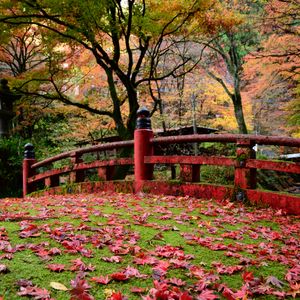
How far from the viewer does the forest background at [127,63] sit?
373 inches

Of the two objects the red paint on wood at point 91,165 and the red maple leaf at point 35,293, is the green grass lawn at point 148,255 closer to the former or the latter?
the red maple leaf at point 35,293

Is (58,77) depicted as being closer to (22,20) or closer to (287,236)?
(22,20)

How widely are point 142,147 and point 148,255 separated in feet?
14.3

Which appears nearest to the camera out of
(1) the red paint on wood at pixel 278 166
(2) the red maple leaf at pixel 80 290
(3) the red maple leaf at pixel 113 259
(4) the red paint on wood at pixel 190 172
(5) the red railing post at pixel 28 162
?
(2) the red maple leaf at pixel 80 290

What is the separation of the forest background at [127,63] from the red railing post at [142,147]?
9.32 ft

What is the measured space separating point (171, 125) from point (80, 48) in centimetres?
717

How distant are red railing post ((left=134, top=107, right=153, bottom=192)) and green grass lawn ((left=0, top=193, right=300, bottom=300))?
2307mm

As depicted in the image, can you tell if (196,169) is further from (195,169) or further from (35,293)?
(35,293)

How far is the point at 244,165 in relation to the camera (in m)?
5.90

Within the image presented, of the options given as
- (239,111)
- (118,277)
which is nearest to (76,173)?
(118,277)

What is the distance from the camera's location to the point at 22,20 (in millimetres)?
9273

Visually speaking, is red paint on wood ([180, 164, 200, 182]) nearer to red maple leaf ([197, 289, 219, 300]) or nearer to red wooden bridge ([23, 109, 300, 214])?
red wooden bridge ([23, 109, 300, 214])

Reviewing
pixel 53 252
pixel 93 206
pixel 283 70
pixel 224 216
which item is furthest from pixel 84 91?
pixel 53 252

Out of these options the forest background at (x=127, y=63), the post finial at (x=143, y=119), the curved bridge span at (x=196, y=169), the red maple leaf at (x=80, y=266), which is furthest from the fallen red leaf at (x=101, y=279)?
the forest background at (x=127, y=63)
